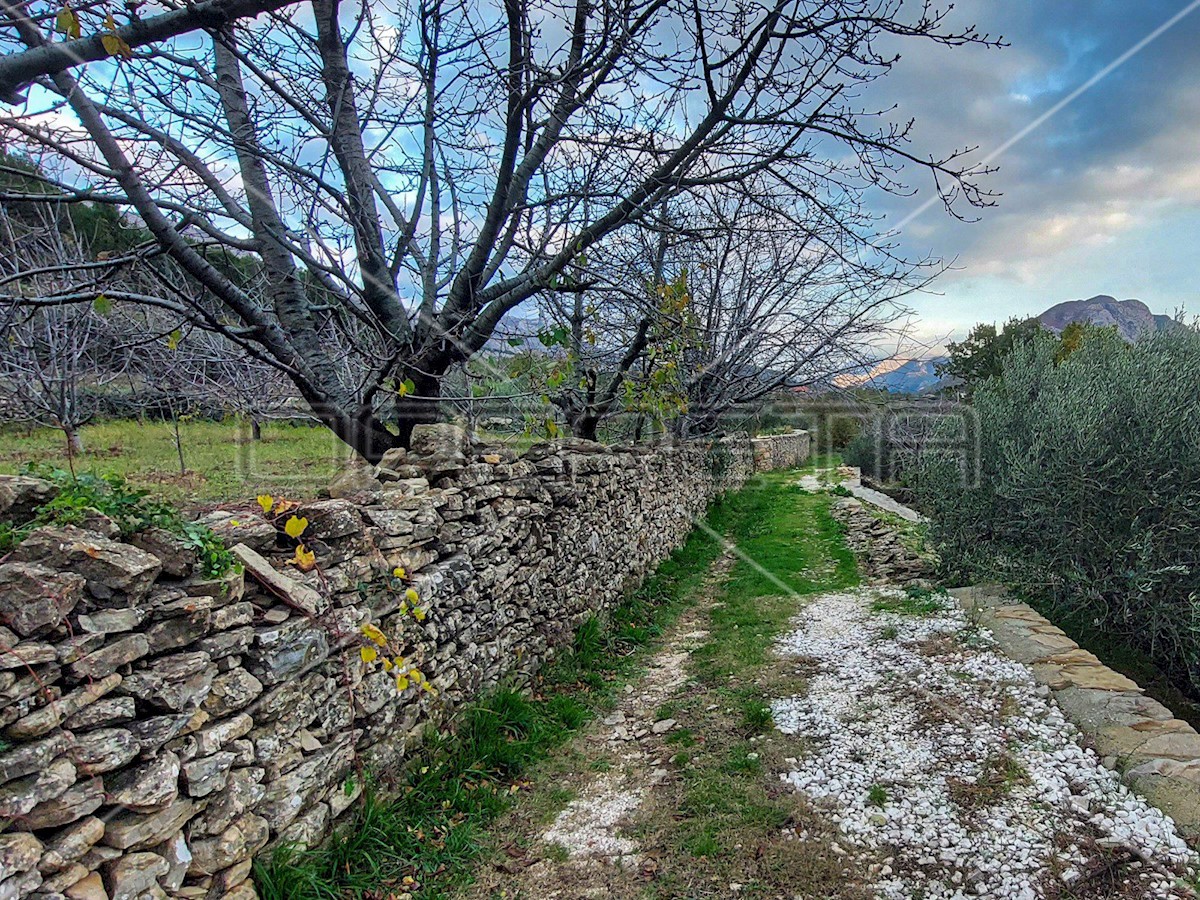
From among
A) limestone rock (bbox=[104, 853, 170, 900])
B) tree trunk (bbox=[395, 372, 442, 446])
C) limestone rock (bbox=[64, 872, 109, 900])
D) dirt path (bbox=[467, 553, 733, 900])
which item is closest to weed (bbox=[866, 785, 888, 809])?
dirt path (bbox=[467, 553, 733, 900])

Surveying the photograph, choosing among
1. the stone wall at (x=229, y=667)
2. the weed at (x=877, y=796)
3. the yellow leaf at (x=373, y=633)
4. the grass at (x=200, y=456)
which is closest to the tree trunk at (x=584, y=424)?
the grass at (x=200, y=456)

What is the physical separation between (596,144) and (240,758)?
4.26 m

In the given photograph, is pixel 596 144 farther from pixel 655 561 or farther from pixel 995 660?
pixel 655 561

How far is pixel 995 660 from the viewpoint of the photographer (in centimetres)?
458

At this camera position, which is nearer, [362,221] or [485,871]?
[485,871]

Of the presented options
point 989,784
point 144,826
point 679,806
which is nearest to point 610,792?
point 679,806

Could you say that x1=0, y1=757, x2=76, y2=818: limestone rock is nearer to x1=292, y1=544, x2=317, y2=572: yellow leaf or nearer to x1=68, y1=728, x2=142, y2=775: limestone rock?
x1=68, y1=728, x2=142, y2=775: limestone rock

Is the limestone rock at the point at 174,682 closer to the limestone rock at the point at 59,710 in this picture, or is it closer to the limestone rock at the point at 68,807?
the limestone rock at the point at 59,710

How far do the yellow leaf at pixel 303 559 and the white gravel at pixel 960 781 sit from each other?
2849 mm

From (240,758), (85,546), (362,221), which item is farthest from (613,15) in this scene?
(240,758)

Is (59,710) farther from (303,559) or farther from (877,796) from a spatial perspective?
(877,796)

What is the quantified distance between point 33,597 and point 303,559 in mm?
1067

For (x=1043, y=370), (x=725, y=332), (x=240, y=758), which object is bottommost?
(x=240, y=758)

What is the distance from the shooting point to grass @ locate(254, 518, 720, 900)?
258 centimetres
